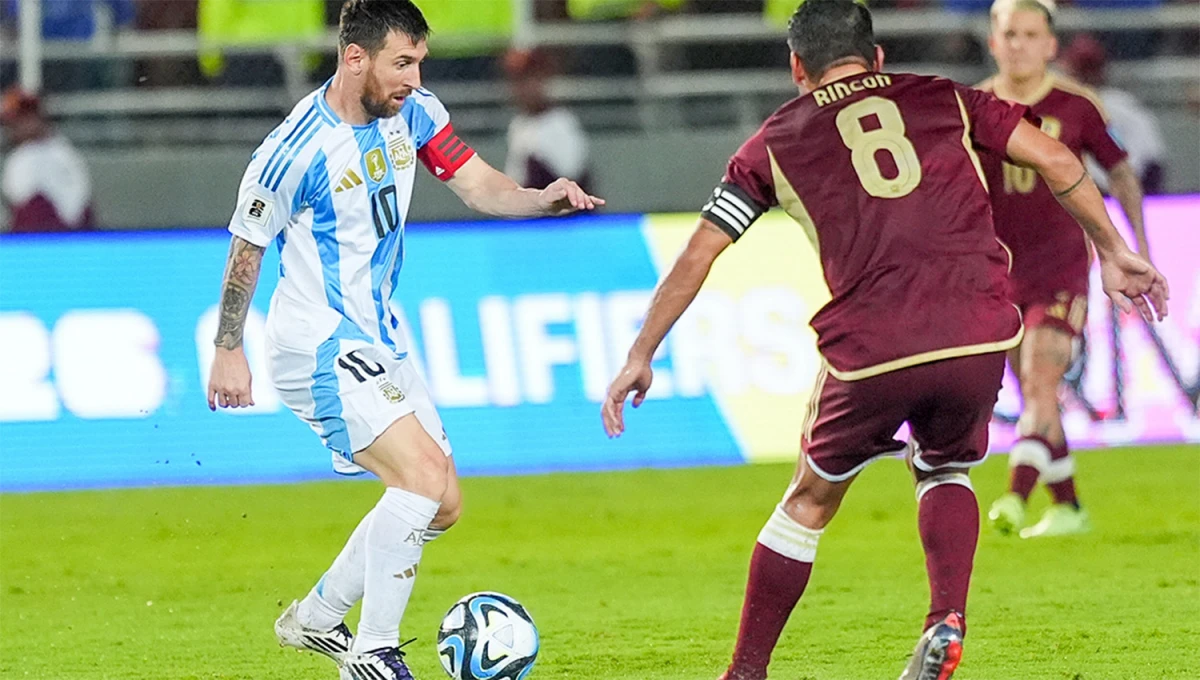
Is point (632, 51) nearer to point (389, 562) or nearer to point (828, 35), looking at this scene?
point (828, 35)

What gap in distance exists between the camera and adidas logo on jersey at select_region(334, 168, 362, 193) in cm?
623

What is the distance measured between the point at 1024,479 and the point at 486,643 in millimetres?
3885

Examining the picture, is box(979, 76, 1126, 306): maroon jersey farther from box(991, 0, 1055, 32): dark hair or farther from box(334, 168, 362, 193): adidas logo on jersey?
box(334, 168, 362, 193): adidas logo on jersey

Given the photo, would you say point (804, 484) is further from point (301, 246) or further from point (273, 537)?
point (273, 537)

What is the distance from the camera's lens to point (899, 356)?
19.0 ft

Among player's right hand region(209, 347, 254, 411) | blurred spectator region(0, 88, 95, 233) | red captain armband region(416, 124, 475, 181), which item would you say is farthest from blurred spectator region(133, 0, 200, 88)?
player's right hand region(209, 347, 254, 411)

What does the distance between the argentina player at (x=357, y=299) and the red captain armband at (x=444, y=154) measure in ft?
0.80

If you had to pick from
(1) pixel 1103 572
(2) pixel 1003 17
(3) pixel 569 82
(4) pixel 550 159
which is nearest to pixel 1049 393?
(1) pixel 1103 572

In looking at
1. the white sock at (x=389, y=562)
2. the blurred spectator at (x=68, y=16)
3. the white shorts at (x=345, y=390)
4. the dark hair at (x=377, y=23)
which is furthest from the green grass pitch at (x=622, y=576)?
the blurred spectator at (x=68, y=16)

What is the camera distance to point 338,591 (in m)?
6.46

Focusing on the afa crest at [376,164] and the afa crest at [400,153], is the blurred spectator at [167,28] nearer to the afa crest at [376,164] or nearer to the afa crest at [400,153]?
the afa crest at [400,153]

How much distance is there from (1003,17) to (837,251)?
158 inches

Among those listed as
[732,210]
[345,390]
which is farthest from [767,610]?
[345,390]

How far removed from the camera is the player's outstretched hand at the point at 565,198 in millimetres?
6324
